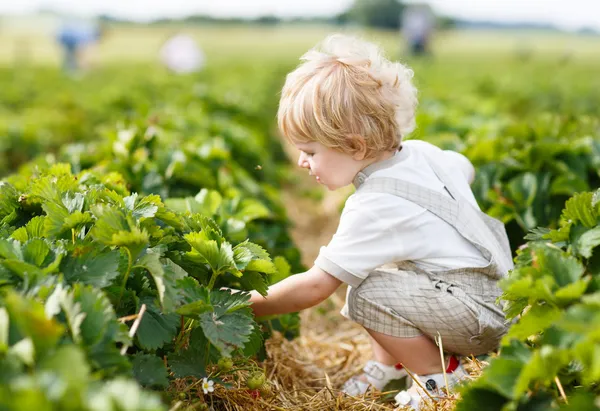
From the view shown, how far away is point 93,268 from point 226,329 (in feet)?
1.36

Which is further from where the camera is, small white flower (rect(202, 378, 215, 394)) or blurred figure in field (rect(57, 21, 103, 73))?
blurred figure in field (rect(57, 21, 103, 73))

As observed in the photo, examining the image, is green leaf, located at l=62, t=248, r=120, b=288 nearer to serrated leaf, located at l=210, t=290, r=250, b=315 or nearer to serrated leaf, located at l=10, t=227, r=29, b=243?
serrated leaf, located at l=10, t=227, r=29, b=243

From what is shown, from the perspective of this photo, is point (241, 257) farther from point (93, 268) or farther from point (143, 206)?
point (93, 268)

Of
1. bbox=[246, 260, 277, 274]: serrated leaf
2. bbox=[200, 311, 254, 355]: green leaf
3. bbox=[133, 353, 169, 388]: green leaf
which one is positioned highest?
bbox=[246, 260, 277, 274]: serrated leaf

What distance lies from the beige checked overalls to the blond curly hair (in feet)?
0.62

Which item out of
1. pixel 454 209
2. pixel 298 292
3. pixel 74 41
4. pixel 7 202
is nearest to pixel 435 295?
pixel 454 209

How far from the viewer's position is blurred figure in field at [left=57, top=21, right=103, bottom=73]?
31875 mm

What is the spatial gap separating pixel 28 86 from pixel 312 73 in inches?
481

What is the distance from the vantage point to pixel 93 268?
176cm

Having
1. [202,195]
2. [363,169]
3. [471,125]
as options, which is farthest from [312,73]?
[471,125]

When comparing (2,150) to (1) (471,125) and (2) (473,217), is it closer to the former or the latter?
(1) (471,125)

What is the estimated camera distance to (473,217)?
8.32ft

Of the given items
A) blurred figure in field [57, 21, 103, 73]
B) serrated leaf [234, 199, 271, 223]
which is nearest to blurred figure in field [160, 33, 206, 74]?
blurred figure in field [57, 21, 103, 73]

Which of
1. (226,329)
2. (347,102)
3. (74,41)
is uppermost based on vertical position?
(347,102)
